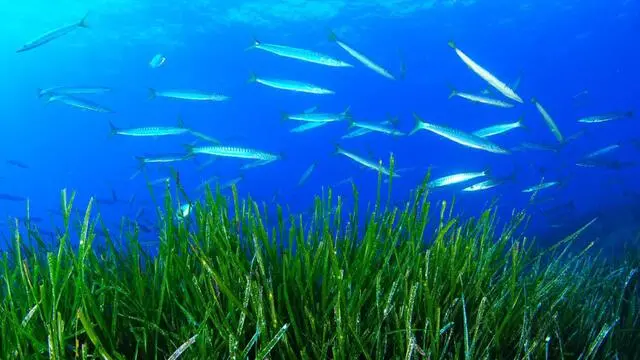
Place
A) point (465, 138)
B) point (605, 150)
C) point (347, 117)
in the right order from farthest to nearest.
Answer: point (605, 150), point (347, 117), point (465, 138)

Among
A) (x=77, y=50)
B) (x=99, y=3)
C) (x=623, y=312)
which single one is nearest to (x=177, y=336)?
(x=623, y=312)

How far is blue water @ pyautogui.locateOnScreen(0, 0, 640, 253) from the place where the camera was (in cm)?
3152

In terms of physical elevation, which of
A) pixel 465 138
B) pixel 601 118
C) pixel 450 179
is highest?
pixel 465 138

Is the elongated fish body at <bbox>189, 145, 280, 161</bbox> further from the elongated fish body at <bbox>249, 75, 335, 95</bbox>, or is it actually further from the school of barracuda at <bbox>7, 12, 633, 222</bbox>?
the elongated fish body at <bbox>249, 75, 335, 95</bbox>

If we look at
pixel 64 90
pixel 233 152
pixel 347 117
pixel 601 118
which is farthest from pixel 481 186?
pixel 64 90

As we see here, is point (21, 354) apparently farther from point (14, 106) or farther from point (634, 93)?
point (634, 93)

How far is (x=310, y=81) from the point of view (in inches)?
2016

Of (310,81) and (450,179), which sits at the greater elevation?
(450,179)

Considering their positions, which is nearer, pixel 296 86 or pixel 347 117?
pixel 296 86

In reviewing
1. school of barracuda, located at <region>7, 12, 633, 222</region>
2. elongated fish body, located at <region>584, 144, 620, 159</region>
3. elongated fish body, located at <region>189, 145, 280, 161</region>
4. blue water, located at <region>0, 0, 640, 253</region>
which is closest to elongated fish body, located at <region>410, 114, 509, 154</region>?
school of barracuda, located at <region>7, 12, 633, 222</region>

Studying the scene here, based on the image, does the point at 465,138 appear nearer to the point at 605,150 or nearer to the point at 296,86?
the point at 296,86

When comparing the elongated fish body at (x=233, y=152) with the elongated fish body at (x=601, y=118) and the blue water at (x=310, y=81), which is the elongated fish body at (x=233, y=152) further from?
the blue water at (x=310, y=81)

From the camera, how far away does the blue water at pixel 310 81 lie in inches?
1241

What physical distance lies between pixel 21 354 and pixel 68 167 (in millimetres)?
61239
